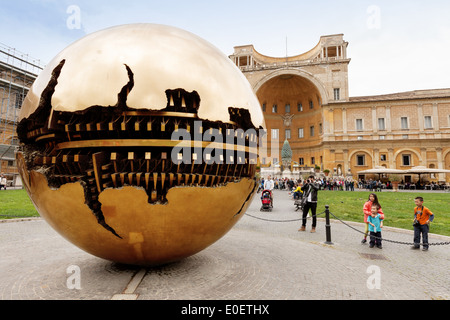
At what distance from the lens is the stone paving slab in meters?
3.34

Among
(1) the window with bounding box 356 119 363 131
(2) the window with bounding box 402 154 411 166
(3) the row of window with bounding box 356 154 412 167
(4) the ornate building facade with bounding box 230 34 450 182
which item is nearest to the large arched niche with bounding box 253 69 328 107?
(4) the ornate building facade with bounding box 230 34 450 182

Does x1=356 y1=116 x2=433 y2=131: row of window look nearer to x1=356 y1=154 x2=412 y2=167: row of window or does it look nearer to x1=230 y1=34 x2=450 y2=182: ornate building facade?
x1=230 y1=34 x2=450 y2=182: ornate building facade

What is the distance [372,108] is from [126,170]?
4909cm

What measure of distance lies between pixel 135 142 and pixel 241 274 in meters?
2.65

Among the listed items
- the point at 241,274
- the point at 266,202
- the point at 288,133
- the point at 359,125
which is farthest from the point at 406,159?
the point at 241,274

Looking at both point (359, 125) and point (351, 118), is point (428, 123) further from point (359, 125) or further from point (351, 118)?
point (351, 118)

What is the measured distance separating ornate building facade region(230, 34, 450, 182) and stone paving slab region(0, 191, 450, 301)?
40991 millimetres

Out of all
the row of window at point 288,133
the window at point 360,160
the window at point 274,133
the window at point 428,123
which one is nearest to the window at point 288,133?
the row of window at point 288,133

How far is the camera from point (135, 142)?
106 inches

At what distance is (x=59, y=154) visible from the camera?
2869 millimetres
